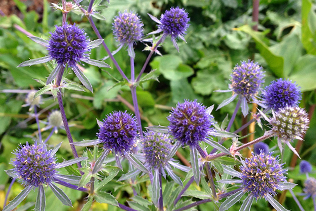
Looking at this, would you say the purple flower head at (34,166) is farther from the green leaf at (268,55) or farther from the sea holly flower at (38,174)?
the green leaf at (268,55)

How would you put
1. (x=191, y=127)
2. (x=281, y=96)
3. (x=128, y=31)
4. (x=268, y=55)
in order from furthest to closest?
(x=268, y=55), (x=128, y=31), (x=281, y=96), (x=191, y=127)

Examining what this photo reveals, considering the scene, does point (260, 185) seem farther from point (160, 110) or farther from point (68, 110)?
point (68, 110)

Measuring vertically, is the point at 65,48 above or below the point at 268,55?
below

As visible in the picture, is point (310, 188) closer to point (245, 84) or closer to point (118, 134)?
point (245, 84)

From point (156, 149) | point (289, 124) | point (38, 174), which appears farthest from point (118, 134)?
point (289, 124)

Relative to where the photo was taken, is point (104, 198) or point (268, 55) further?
point (268, 55)

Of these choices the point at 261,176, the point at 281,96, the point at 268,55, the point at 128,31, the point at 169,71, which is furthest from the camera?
the point at 169,71
